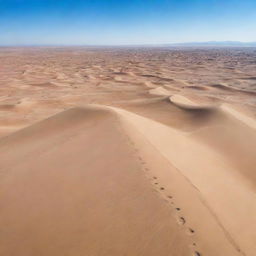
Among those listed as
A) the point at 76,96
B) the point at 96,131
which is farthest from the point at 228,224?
the point at 76,96

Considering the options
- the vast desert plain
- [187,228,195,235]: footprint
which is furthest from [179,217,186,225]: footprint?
[187,228,195,235]: footprint

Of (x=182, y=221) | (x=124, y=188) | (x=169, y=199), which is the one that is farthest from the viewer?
(x=124, y=188)

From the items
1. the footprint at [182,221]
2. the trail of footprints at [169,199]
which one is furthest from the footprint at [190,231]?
the footprint at [182,221]

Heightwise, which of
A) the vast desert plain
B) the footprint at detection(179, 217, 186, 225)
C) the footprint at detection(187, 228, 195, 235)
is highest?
the footprint at detection(187, 228, 195, 235)

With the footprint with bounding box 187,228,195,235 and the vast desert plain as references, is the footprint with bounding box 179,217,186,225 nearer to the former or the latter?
the vast desert plain

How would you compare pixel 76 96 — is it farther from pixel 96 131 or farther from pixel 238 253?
pixel 238 253

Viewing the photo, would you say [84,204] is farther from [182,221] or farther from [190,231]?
[190,231]

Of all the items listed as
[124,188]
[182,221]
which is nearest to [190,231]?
[182,221]

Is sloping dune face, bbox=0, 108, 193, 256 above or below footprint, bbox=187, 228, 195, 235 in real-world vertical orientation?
below

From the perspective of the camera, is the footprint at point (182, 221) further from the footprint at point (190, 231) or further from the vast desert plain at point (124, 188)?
the footprint at point (190, 231)

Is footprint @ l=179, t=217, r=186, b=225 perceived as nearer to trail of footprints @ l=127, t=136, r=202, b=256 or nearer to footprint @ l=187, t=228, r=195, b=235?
trail of footprints @ l=127, t=136, r=202, b=256

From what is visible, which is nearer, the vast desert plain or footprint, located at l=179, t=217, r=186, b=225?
the vast desert plain
